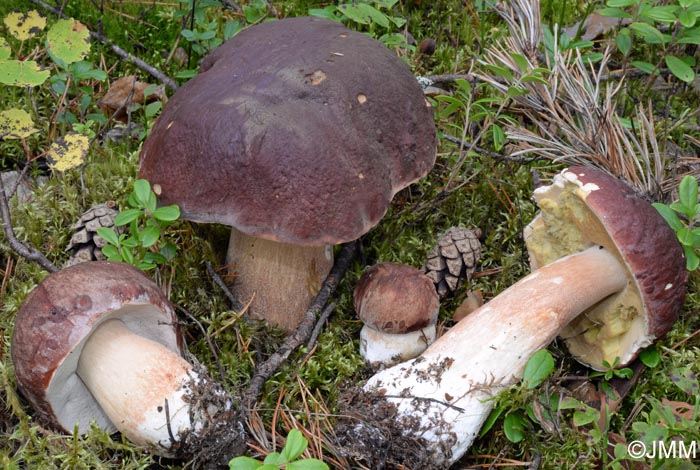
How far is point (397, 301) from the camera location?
7.20 feet

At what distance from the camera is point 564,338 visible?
94.0 inches

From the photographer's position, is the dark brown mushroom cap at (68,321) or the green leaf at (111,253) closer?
the dark brown mushroom cap at (68,321)

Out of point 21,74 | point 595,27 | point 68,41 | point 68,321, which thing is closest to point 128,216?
point 68,321

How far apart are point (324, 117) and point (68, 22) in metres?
1.21

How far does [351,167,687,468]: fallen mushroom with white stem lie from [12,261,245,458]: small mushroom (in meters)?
0.50

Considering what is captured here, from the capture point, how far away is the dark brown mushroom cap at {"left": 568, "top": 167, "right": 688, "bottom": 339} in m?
2.00

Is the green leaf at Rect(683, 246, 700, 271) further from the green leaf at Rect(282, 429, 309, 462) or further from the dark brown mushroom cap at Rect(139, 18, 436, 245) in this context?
the green leaf at Rect(282, 429, 309, 462)

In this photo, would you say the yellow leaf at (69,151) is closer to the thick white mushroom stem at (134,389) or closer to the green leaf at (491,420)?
the thick white mushroom stem at (134,389)

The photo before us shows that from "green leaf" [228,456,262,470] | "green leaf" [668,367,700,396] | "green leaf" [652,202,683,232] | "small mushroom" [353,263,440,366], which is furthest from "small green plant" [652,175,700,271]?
"green leaf" [228,456,262,470]

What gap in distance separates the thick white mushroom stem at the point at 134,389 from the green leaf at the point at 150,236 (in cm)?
33

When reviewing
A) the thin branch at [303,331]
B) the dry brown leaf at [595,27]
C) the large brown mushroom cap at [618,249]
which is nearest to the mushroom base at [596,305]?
the large brown mushroom cap at [618,249]

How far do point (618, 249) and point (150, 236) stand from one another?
154 cm

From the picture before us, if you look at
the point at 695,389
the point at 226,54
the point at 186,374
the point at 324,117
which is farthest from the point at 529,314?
the point at 226,54

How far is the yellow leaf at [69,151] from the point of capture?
97.9 inches
